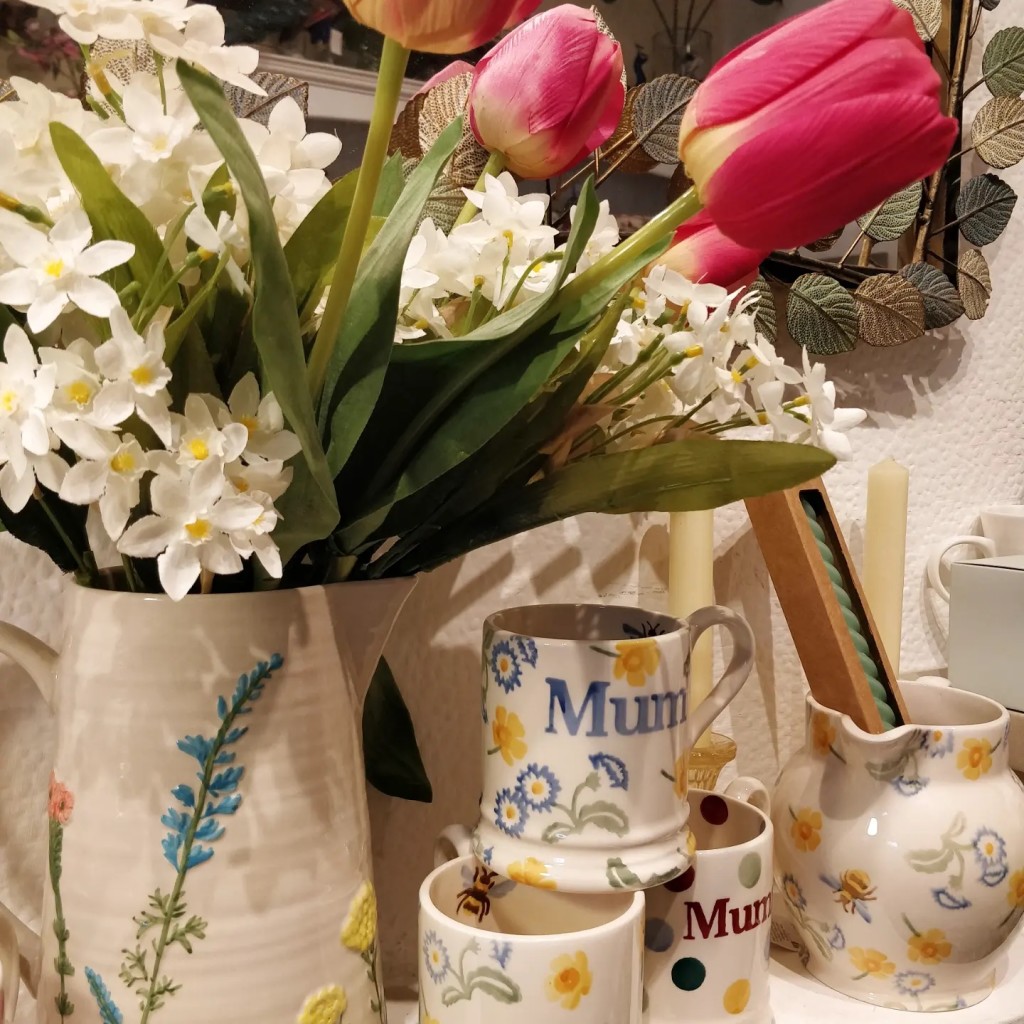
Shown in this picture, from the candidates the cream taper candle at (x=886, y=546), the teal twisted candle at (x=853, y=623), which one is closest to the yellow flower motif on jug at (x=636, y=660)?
the teal twisted candle at (x=853, y=623)

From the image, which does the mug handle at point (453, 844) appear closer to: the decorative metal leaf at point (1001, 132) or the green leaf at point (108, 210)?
the green leaf at point (108, 210)

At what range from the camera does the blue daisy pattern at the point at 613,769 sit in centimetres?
41

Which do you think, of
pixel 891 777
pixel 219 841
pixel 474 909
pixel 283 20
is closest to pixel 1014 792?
pixel 891 777

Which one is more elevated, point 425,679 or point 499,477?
point 499,477

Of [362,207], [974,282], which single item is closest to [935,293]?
[974,282]

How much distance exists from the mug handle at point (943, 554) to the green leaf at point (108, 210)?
66 cm

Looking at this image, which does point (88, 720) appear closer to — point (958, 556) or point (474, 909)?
point (474, 909)

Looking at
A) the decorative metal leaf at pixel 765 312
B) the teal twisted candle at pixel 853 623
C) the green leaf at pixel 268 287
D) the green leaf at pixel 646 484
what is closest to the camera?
the green leaf at pixel 268 287

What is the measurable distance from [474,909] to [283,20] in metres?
0.46

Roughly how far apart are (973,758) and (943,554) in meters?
0.30

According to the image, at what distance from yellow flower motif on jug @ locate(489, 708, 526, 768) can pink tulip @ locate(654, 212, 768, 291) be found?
7.9 inches

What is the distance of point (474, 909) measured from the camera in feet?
1.53

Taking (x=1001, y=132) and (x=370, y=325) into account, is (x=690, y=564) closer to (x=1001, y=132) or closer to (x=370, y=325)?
(x=370, y=325)

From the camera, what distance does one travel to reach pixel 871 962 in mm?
532
